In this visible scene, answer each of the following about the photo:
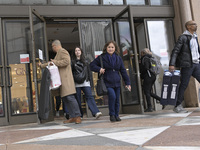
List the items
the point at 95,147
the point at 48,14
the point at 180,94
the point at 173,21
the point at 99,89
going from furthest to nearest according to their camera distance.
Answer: the point at 173,21
the point at 48,14
the point at 180,94
the point at 99,89
the point at 95,147

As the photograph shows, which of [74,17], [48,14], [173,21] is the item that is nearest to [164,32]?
[173,21]

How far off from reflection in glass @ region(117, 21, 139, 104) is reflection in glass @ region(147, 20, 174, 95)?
0.86m

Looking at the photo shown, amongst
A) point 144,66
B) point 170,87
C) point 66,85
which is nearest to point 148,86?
point 144,66

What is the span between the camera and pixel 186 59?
5.43 m

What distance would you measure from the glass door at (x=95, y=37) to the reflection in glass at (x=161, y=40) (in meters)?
1.20

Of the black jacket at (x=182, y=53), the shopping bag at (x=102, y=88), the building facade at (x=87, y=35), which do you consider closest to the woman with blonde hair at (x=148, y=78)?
the building facade at (x=87, y=35)

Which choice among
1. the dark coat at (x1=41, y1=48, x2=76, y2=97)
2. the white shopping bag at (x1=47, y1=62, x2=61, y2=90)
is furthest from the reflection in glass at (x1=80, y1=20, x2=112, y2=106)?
the white shopping bag at (x1=47, y1=62, x2=61, y2=90)

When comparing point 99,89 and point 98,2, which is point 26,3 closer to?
point 98,2

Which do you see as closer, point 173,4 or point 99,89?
point 99,89

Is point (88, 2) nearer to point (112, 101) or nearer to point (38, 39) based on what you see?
point (38, 39)

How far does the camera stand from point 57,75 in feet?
16.1

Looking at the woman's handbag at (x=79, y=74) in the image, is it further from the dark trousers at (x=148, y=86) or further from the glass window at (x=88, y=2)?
the glass window at (x=88, y=2)

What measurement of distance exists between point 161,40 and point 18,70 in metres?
3.90

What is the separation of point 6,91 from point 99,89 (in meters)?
2.74
